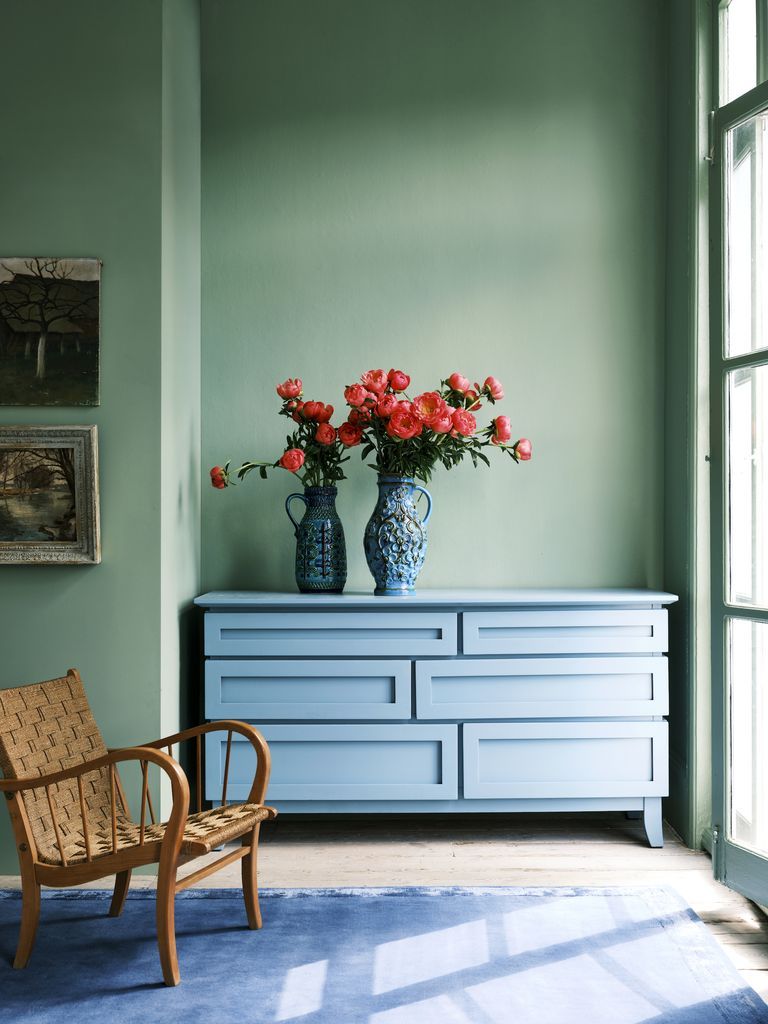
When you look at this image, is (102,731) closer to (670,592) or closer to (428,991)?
(428,991)

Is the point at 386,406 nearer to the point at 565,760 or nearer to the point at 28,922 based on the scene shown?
the point at 565,760

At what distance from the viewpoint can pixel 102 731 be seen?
299 cm

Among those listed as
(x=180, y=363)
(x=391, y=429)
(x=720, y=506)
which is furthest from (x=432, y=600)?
(x=180, y=363)

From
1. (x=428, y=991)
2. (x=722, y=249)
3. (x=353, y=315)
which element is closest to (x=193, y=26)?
(x=353, y=315)

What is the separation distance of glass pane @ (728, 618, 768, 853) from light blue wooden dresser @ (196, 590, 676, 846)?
46 cm

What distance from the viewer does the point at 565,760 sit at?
3.23 meters

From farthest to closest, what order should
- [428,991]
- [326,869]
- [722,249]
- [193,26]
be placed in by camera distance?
[193,26] → [326,869] → [722,249] → [428,991]

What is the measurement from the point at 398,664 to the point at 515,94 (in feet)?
7.72

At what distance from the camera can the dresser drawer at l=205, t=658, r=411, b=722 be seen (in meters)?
3.19

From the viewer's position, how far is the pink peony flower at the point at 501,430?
3.38m

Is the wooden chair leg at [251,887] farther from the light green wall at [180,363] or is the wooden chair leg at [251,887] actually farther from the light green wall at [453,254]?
the light green wall at [453,254]

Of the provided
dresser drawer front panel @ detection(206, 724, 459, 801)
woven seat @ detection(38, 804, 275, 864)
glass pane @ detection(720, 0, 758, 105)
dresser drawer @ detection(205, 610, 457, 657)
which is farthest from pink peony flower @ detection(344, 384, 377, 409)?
glass pane @ detection(720, 0, 758, 105)

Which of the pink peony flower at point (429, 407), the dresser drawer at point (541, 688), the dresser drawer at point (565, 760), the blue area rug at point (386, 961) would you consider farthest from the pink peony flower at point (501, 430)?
the blue area rug at point (386, 961)

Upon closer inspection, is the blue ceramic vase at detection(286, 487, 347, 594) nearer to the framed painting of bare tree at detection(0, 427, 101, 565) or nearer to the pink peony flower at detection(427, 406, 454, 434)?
the pink peony flower at detection(427, 406, 454, 434)
